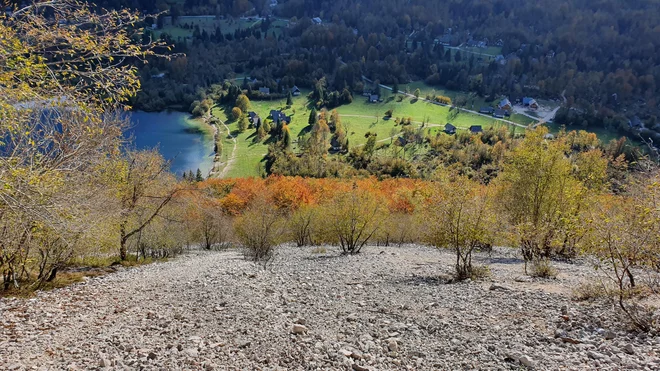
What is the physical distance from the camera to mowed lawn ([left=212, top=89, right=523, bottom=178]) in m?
121

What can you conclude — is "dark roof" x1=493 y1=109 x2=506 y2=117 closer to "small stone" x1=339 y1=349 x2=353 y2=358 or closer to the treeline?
the treeline

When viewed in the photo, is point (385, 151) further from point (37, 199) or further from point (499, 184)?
point (37, 199)

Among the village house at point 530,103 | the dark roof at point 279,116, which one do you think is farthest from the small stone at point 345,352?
the village house at point 530,103

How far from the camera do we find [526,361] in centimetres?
924

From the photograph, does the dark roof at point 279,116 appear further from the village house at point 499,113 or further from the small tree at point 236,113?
the village house at point 499,113

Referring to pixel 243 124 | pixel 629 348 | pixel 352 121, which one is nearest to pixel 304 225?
pixel 629 348

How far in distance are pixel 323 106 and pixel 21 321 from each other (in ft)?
543

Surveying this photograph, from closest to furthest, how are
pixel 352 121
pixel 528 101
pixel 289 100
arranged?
pixel 352 121 → pixel 289 100 → pixel 528 101

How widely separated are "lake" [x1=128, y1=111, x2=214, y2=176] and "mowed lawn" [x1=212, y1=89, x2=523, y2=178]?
7.08 meters

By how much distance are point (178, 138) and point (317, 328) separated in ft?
455

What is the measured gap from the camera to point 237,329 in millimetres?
12211

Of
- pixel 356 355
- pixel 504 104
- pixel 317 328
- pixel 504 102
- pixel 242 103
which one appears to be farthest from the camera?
pixel 504 102

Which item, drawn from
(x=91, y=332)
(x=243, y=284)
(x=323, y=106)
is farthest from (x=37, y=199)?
(x=323, y=106)

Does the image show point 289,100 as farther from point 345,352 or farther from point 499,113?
point 345,352
